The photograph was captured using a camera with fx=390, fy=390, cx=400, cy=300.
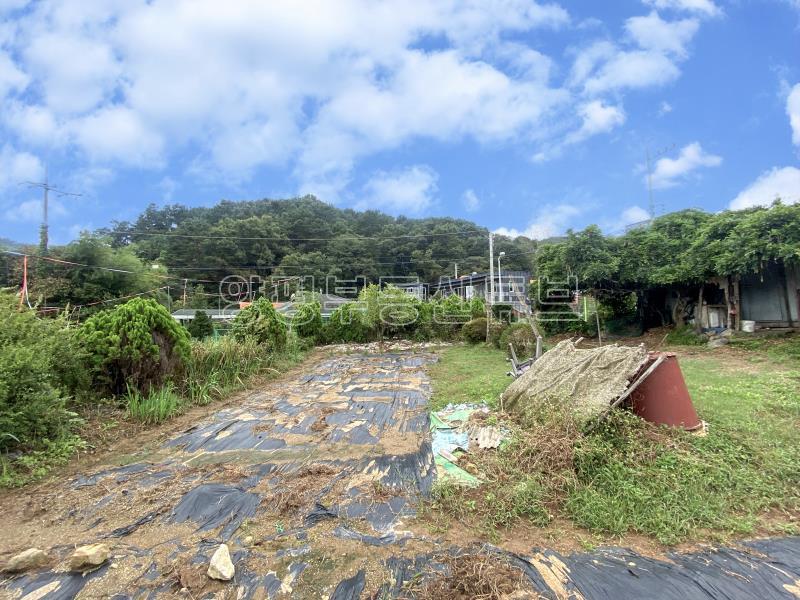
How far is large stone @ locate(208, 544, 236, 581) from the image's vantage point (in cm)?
206

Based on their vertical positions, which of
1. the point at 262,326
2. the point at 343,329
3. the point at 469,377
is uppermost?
the point at 262,326

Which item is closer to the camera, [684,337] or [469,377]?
[469,377]

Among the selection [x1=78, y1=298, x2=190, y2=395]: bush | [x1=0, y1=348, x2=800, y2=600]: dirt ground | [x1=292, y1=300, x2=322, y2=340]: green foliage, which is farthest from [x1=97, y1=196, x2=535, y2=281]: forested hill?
[x1=0, y1=348, x2=800, y2=600]: dirt ground

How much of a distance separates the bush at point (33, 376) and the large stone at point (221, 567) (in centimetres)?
288

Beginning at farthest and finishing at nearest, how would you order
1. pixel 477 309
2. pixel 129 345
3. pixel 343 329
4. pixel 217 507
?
pixel 477 309
pixel 343 329
pixel 129 345
pixel 217 507

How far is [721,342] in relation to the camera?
1000cm

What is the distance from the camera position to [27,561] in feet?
7.26

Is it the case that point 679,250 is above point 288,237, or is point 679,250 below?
below

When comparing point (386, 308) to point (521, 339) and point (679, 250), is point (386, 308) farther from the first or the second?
point (679, 250)

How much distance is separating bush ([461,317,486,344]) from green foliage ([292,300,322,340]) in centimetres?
548

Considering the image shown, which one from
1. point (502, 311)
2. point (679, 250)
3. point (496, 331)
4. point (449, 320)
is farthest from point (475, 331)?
point (679, 250)

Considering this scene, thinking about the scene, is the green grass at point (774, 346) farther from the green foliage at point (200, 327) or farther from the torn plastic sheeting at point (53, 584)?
the green foliage at point (200, 327)

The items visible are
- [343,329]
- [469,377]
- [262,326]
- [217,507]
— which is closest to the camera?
[217,507]

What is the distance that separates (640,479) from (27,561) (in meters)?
4.00
